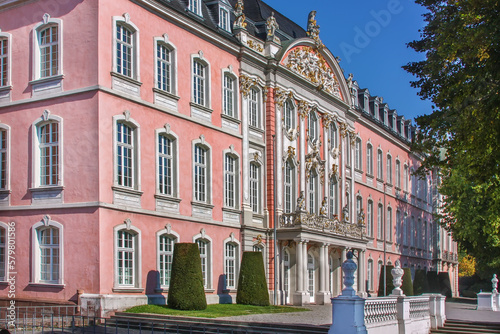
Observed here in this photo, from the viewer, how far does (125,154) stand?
27172 millimetres

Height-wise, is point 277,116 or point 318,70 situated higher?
point 318,70

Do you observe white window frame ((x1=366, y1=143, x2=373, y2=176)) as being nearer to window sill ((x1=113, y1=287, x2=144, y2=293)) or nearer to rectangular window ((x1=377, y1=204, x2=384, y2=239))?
rectangular window ((x1=377, y1=204, x2=384, y2=239))

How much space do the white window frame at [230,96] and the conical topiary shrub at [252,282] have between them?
21.5 ft

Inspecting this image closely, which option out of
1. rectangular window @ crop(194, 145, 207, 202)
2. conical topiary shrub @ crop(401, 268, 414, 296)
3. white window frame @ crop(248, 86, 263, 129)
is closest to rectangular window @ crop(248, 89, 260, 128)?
white window frame @ crop(248, 86, 263, 129)

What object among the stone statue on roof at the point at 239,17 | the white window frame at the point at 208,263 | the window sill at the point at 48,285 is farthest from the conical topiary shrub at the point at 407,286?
the window sill at the point at 48,285

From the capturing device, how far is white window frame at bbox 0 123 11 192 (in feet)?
89.7

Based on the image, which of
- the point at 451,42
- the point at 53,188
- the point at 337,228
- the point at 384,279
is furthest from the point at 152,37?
the point at 384,279

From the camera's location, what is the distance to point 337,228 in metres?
40.8

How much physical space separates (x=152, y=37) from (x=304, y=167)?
1412 cm

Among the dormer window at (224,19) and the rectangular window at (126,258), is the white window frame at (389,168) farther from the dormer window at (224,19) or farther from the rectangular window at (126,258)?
the rectangular window at (126,258)

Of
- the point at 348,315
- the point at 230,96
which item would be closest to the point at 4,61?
the point at 230,96

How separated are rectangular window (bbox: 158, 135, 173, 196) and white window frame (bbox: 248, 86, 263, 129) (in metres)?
7.38

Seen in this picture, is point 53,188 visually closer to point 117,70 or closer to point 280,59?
point 117,70

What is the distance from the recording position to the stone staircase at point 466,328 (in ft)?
86.1
